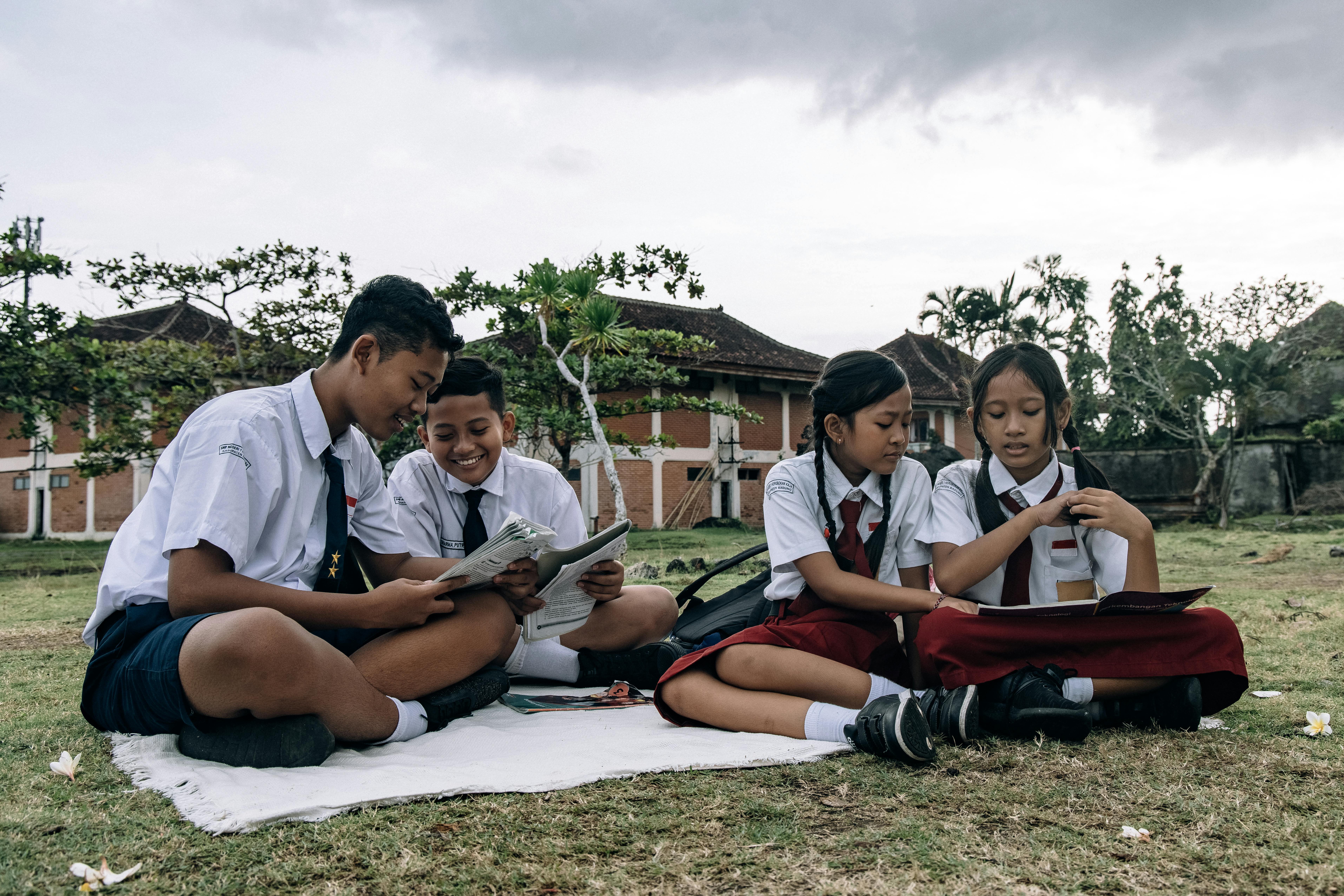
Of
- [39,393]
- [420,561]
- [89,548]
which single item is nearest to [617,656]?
[420,561]

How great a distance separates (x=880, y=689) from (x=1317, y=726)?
1120mm

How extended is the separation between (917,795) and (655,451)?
18.2m

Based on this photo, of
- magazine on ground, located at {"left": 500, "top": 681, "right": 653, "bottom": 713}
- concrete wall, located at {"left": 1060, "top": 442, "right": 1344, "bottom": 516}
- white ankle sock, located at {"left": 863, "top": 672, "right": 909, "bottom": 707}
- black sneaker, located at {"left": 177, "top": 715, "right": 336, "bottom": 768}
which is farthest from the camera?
concrete wall, located at {"left": 1060, "top": 442, "right": 1344, "bottom": 516}

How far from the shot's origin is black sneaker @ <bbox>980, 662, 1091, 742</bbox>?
2.28 metres

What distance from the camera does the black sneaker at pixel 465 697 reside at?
261cm

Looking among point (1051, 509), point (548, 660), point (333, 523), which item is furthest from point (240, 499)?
point (1051, 509)

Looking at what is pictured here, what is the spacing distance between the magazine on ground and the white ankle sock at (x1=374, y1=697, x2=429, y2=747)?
→ 403 mm

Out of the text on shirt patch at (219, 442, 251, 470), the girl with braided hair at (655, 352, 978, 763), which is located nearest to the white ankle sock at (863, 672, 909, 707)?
the girl with braided hair at (655, 352, 978, 763)

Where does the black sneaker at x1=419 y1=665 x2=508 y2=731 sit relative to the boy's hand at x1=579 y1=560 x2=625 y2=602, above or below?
below

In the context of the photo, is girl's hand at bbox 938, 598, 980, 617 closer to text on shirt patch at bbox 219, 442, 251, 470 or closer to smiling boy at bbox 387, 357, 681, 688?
smiling boy at bbox 387, 357, 681, 688

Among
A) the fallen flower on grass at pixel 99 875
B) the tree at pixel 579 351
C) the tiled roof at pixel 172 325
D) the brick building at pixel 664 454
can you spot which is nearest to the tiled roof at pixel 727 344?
the brick building at pixel 664 454

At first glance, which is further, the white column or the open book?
the white column

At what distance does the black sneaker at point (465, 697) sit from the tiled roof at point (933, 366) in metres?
22.1

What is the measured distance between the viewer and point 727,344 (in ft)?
72.6
